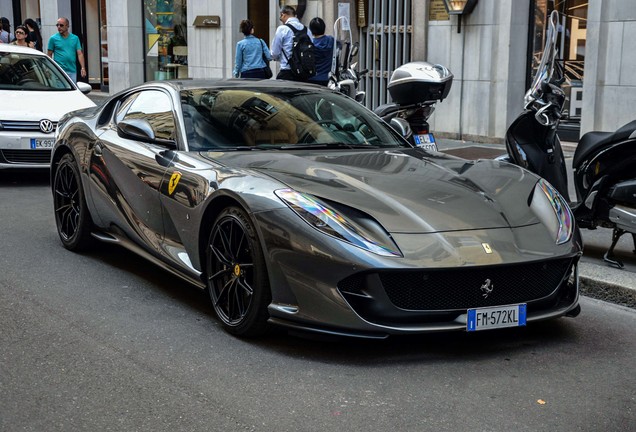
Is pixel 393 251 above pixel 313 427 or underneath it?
above

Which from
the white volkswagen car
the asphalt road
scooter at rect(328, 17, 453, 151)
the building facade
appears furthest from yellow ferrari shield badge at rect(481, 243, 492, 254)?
the building facade

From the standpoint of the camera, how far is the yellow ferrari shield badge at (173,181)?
5.78m

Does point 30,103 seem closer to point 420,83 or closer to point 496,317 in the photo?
point 420,83

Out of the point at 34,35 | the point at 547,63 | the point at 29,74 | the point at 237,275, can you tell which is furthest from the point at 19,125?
the point at 34,35

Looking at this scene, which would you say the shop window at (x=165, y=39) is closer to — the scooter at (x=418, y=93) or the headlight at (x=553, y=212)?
the scooter at (x=418, y=93)

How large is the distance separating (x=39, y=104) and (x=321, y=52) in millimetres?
3767

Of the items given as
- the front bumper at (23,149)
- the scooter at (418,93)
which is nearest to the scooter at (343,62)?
the scooter at (418,93)

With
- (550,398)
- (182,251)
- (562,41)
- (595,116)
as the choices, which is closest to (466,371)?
(550,398)

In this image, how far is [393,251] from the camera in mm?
4695

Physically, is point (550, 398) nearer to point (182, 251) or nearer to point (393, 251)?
point (393, 251)

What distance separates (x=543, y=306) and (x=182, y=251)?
6.88ft

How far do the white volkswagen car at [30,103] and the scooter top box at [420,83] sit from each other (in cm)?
413

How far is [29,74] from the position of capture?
12.3 metres

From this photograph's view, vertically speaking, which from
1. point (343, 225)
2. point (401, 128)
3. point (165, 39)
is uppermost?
point (165, 39)
